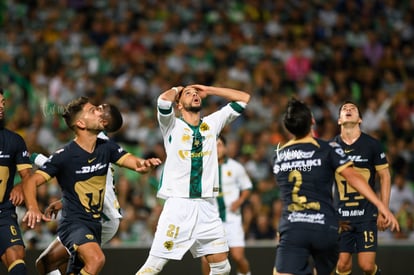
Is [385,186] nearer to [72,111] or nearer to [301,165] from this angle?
[301,165]

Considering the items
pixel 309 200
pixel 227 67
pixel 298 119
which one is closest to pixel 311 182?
pixel 309 200

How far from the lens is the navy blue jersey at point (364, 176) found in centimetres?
1032

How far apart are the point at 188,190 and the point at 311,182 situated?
6.27 feet

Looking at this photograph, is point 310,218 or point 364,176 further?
point 364,176

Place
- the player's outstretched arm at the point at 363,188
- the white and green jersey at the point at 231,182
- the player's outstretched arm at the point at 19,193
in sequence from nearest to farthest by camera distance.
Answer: the player's outstretched arm at the point at 363,188, the player's outstretched arm at the point at 19,193, the white and green jersey at the point at 231,182

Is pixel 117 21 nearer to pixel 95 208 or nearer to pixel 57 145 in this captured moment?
pixel 57 145

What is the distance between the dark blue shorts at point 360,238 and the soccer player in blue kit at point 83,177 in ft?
9.43

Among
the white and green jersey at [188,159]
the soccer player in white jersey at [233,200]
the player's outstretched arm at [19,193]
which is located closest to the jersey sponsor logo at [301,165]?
the white and green jersey at [188,159]

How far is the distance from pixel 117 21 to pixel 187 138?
10.3 metres

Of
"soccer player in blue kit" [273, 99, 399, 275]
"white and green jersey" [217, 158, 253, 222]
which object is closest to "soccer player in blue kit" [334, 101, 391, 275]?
"soccer player in blue kit" [273, 99, 399, 275]

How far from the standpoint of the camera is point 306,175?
8008mm

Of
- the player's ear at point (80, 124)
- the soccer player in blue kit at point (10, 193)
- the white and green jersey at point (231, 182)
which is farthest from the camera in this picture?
the white and green jersey at point (231, 182)

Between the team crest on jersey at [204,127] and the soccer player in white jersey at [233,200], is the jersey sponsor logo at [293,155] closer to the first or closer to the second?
the team crest on jersey at [204,127]

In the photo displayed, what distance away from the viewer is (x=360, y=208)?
10.3 m
